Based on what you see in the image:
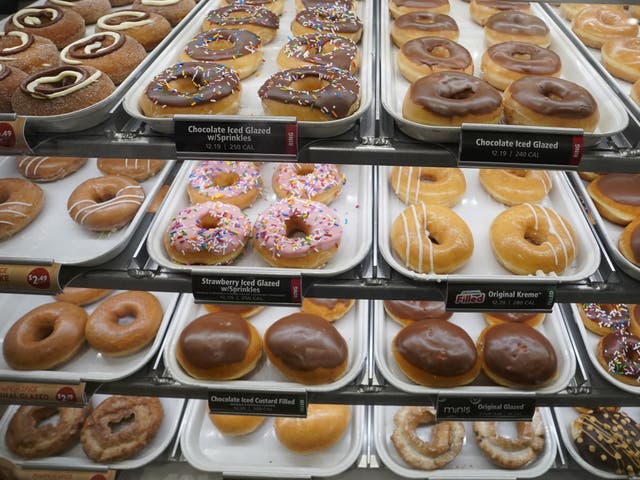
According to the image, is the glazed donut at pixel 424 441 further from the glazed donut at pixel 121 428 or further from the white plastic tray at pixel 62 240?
the white plastic tray at pixel 62 240

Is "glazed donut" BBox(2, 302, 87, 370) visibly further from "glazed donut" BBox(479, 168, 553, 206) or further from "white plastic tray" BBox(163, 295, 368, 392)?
"glazed donut" BBox(479, 168, 553, 206)

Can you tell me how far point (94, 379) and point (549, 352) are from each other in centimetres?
182

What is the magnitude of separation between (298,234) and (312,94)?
63 cm

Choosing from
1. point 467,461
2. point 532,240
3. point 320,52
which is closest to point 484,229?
point 532,240

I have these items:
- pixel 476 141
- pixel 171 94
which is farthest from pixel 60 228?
pixel 476 141

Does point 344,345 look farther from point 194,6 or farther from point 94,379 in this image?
point 194,6

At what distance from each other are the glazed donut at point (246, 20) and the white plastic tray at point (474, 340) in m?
1.35

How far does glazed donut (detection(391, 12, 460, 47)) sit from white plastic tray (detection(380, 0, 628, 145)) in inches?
2.0

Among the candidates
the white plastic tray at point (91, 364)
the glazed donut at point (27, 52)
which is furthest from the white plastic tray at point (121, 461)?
the glazed donut at point (27, 52)

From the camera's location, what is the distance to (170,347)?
2346 mm

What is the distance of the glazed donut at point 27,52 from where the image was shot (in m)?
2.06

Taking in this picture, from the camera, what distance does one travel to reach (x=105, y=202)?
7.12ft

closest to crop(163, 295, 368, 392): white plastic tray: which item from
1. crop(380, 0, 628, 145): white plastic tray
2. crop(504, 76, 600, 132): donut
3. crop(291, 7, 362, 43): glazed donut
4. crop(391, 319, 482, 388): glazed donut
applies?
crop(391, 319, 482, 388): glazed donut

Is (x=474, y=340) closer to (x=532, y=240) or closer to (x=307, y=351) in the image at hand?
(x=532, y=240)
